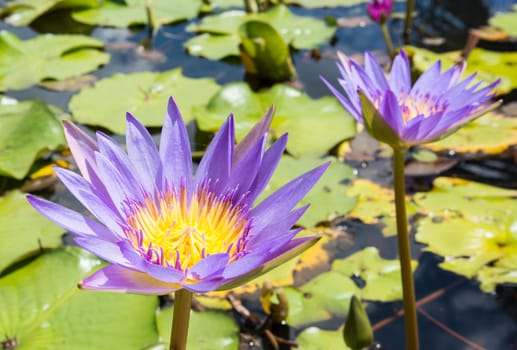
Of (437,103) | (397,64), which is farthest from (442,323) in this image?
(397,64)

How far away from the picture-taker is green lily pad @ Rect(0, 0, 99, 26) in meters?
3.94

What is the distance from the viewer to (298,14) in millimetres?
4227

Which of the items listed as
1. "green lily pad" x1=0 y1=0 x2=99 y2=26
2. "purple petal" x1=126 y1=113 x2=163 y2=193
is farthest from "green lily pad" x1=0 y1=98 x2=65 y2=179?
"green lily pad" x1=0 y1=0 x2=99 y2=26

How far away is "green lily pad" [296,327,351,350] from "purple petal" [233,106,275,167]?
2.51 ft

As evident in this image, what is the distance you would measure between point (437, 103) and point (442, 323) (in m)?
0.70

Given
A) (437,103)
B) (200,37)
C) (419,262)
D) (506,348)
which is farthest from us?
(200,37)

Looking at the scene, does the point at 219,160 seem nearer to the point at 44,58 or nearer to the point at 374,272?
the point at 374,272

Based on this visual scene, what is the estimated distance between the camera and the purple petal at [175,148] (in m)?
1.14

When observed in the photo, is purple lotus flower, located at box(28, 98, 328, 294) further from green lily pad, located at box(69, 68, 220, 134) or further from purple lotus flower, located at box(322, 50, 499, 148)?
green lily pad, located at box(69, 68, 220, 134)

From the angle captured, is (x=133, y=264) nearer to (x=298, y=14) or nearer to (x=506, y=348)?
(x=506, y=348)

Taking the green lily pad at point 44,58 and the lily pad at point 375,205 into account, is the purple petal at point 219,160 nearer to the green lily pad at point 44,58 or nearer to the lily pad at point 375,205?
the lily pad at point 375,205

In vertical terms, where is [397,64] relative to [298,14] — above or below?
above

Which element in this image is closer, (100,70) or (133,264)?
(133,264)

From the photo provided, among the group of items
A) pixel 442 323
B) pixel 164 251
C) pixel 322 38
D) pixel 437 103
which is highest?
pixel 437 103
